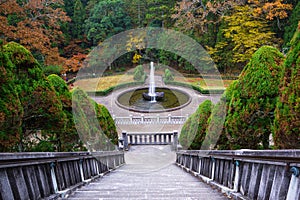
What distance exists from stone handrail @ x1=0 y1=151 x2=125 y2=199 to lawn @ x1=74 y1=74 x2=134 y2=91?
20799 mm

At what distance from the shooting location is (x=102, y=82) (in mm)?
27844

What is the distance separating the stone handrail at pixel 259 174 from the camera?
1971mm

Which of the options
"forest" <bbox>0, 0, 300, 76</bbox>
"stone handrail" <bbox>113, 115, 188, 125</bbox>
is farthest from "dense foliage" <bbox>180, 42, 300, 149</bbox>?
"forest" <bbox>0, 0, 300, 76</bbox>

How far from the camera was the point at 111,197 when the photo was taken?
10.6 ft

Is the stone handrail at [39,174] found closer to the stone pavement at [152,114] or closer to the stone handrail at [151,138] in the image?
the stone handrail at [151,138]

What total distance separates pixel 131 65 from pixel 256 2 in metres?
16.3

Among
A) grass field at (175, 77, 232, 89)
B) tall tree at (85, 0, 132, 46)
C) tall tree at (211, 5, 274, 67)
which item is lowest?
grass field at (175, 77, 232, 89)

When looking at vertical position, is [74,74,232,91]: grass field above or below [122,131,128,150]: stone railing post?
above

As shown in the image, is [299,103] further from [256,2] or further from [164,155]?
[256,2]

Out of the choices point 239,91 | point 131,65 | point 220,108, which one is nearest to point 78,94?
point 220,108

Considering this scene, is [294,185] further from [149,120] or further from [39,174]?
[149,120]

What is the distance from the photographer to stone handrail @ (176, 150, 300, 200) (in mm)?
1971

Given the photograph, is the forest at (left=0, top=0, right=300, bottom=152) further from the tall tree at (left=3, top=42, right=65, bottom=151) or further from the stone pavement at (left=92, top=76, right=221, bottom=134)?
the stone pavement at (left=92, top=76, right=221, bottom=134)

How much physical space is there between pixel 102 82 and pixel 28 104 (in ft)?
74.6
